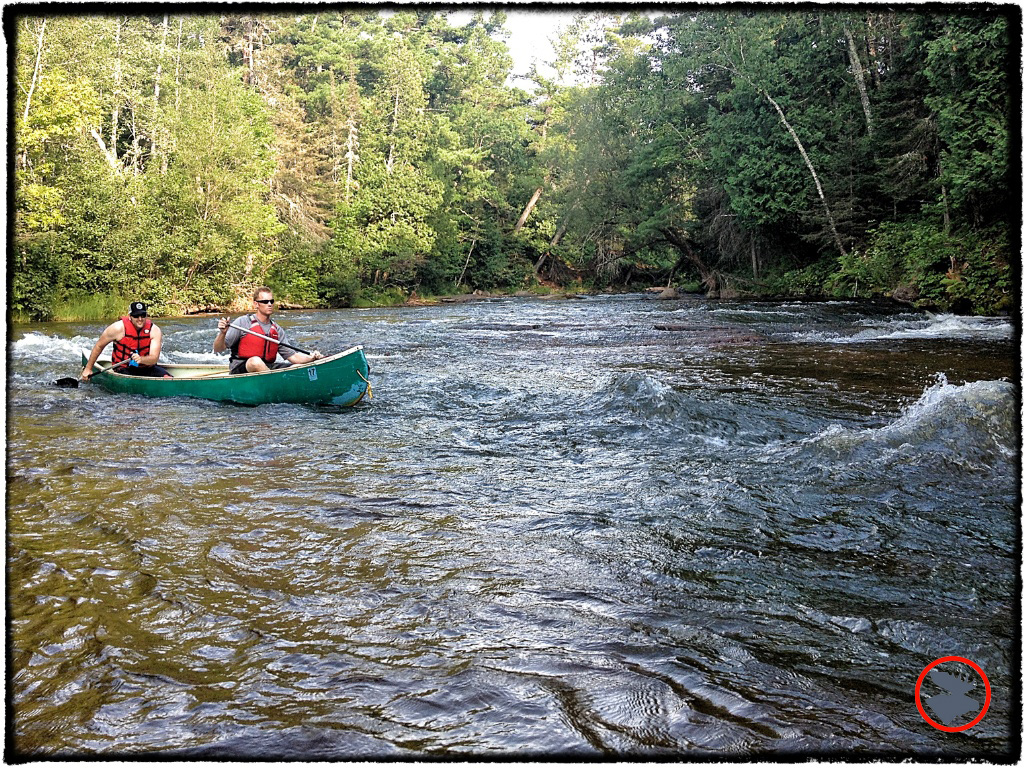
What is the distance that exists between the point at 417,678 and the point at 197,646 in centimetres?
94

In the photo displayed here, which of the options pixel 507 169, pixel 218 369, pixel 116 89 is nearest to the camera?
pixel 218 369

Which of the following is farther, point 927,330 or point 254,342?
point 927,330

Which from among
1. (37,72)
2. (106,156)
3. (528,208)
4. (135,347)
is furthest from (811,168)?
(106,156)

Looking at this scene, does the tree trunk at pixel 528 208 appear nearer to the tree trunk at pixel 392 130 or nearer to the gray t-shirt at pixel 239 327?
the tree trunk at pixel 392 130

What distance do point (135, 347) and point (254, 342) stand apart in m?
1.78

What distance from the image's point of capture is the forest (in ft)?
63.8

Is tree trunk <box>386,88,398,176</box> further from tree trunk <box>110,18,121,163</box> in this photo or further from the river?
the river

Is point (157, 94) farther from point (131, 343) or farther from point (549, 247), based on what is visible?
point (131, 343)

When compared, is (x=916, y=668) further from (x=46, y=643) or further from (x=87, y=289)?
(x=87, y=289)

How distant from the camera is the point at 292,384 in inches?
348

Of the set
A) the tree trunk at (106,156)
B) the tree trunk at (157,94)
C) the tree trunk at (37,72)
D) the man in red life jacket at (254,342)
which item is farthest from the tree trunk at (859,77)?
the tree trunk at (157,94)

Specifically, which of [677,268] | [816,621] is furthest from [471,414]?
[677,268]

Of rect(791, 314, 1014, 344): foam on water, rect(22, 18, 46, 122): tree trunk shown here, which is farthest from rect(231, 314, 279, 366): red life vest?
rect(22, 18, 46, 122): tree trunk

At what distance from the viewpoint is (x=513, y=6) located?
2744 mm
